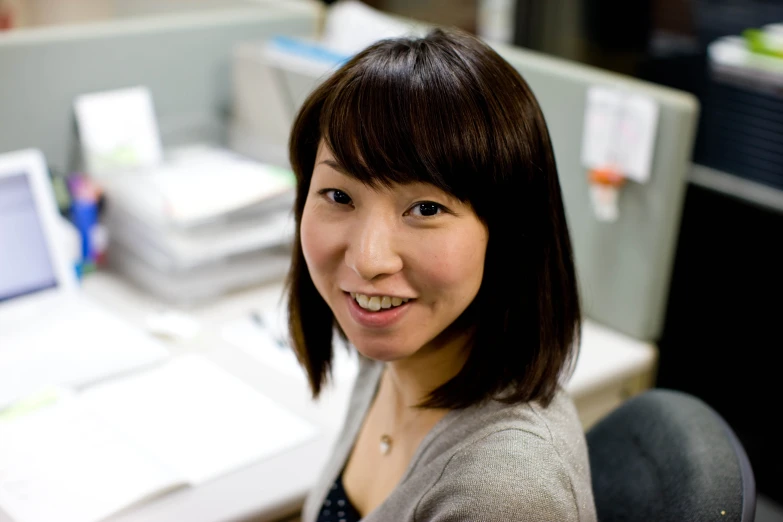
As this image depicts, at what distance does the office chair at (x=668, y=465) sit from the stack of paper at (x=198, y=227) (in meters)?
0.90

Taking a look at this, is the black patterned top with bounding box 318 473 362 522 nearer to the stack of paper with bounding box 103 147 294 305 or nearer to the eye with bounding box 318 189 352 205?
the eye with bounding box 318 189 352 205

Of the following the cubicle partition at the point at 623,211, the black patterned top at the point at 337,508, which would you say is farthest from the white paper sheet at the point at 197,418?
the cubicle partition at the point at 623,211

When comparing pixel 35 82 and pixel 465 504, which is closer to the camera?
pixel 465 504

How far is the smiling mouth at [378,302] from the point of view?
887mm

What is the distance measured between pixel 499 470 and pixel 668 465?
28cm

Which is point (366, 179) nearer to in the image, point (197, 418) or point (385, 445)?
point (385, 445)

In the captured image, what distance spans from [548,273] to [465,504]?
0.82ft

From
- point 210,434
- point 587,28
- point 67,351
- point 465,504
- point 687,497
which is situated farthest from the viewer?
point 587,28

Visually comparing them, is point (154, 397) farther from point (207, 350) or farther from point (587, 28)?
point (587, 28)

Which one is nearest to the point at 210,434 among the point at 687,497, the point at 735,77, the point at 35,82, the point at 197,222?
the point at 197,222

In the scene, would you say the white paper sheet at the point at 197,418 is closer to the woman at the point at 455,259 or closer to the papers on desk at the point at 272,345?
the papers on desk at the point at 272,345

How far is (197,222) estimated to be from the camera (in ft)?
5.92

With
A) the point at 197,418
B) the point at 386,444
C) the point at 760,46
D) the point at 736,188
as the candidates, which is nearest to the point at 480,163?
the point at 386,444

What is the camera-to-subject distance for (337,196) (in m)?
0.90
